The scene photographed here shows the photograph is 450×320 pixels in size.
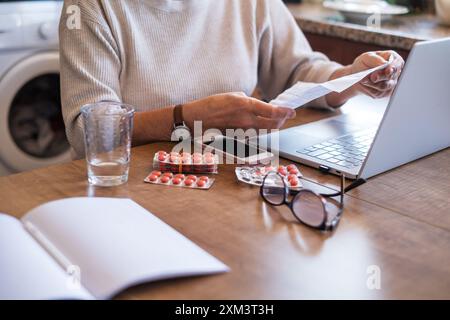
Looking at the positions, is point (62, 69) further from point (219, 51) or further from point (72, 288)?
point (72, 288)

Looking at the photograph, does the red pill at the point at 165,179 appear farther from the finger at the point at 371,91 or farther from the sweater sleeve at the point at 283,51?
the sweater sleeve at the point at 283,51

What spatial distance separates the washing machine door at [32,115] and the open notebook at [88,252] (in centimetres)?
149

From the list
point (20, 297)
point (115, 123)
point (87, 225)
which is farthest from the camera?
point (115, 123)

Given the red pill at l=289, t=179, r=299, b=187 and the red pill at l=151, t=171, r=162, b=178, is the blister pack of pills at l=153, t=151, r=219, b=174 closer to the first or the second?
the red pill at l=151, t=171, r=162, b=178

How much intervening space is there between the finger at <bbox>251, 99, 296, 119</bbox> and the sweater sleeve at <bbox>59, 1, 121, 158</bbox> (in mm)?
309

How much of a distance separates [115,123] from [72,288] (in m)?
0.36

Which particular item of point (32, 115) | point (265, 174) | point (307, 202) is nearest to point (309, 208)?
point (307, 202)

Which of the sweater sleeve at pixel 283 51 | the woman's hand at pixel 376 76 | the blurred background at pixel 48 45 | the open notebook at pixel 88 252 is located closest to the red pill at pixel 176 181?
the open notebook at pixel 88 252

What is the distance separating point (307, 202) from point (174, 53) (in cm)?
63

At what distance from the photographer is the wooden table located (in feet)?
2.10

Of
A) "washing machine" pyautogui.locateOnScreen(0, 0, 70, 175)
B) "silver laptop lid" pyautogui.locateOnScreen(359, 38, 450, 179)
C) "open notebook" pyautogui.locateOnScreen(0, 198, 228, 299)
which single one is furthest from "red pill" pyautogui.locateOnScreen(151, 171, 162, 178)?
"washing machine" pyautogui.locateOnScreen(0, 0, 70, 175)

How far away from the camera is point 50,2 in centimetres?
212

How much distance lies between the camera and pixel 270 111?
1.00 meters
